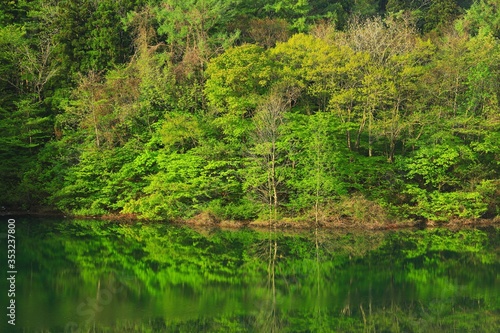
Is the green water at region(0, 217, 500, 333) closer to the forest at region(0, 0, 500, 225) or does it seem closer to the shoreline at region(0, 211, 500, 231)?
the shoreline at region(0, 211, 500, 231)

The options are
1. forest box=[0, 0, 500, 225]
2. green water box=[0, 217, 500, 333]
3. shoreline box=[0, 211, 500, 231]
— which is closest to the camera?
green water box=[0, 217, 500, 333]

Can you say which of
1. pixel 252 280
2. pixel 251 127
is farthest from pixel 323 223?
pixel 252 280

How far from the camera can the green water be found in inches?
600

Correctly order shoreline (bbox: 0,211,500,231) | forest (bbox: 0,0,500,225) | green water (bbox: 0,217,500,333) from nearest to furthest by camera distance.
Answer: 1. green water (bbox: 0,217,500,333)
2. shoreline (bbox: 0,211,500,231)
3. forest (bbox: 0,0,500,225)

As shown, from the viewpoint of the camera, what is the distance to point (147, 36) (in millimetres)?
40594

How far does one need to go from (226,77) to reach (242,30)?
9.95 metres

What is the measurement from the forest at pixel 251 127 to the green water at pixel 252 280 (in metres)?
2.88

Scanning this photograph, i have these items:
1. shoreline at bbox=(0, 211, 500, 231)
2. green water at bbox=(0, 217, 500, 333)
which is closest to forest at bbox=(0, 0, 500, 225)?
shoreline at bbox=(0, 211, 500, 231)

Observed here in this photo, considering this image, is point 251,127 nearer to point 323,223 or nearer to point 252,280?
point 323,223

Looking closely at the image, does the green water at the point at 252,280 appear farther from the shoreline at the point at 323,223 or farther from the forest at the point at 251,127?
the forest at the point at 251,127

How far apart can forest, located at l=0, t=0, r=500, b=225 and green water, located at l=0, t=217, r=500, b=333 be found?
2.88 meters

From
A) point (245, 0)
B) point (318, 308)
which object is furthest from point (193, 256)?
point (245, 0)

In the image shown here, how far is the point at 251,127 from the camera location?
3284 centimetres

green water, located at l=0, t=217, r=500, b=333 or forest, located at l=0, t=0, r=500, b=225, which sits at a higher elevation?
forest, located at l=0, t=0, r=500, b=225
